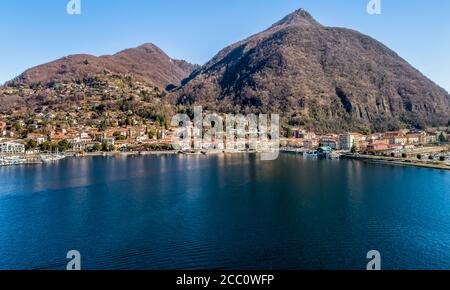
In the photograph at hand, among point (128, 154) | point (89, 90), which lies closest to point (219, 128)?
point (128, 154)

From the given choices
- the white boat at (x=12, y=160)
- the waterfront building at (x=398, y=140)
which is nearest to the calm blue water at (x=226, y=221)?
the white boat at (x=12, y=160)

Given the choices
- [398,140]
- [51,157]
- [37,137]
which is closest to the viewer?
[51,157]

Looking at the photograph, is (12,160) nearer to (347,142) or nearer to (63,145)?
(63,145)

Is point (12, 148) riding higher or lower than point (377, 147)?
higher

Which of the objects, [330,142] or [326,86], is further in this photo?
[326,86]

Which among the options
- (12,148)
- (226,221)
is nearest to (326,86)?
(12,148)

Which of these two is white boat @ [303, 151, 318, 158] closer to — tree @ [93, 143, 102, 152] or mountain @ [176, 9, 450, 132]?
mountain @ [176, 9, 450, 132]

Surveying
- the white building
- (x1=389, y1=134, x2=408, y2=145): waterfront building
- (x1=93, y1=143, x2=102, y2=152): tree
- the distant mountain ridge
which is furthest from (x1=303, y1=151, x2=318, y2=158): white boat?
the white building

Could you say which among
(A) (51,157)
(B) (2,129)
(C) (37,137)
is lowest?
(A) (51,157)
